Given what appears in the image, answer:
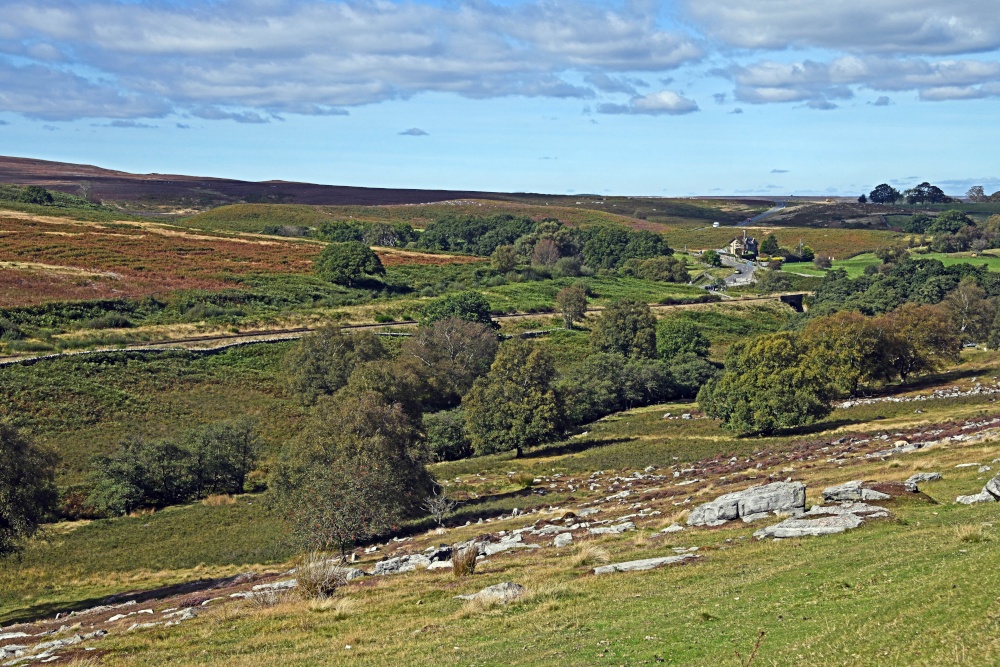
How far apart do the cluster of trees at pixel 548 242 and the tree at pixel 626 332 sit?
4206 cm

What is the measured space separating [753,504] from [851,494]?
8.62 ft

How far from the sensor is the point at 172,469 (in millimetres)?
52094

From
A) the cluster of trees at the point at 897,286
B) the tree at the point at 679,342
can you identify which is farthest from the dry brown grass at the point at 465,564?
the cluster of trees at the point at 897,286

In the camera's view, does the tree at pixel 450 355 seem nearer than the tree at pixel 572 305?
Yes

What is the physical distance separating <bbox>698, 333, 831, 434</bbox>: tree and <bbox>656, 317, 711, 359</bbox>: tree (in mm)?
30077

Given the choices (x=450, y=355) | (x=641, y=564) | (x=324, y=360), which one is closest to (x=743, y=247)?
(x=450, y=355)

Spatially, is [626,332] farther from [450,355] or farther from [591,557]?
[591,557]

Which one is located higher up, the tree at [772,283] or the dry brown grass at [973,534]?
the dry brown grass at [973,534]

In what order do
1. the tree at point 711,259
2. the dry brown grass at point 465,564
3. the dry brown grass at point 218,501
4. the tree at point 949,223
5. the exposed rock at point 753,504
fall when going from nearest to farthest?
the dry brown grass at point 465,564
the exposed rock at point 753,504
the dry brown grass at point 218,501
the tree at point 711,259
the tree at point 949,223

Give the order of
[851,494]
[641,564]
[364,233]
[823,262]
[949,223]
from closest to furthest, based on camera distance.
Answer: [641,564]
[851,494]
[364,233]
[823,262]
[949,223]

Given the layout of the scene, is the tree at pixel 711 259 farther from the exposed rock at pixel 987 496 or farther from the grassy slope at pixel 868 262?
the exposed rock at pixel 987 496

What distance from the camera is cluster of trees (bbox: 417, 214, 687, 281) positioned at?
15350 cm

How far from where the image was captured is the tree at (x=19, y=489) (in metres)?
31.9

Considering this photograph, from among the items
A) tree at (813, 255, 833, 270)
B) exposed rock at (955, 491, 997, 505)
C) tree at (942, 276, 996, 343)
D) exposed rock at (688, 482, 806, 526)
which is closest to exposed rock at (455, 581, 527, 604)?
exposed rock at (688, 482, 806, 526)
